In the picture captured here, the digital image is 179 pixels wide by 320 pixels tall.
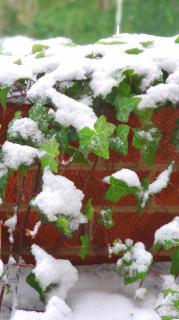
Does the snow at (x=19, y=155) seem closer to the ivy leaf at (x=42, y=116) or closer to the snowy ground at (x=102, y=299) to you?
the ivy leaf at (x=42, y=116)

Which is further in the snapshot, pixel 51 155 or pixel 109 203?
pixel 109 203

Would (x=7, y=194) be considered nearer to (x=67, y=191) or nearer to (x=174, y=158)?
(x=67, y=191)

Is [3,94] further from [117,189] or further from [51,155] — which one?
[117,189]

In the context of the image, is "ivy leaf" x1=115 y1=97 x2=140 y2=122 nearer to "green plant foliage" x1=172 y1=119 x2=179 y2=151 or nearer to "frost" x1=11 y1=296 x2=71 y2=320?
"green plant foliage" x1=172 y1=119 x2=179 y2=151

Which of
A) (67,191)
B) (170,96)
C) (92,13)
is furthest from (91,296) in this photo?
(92,13)

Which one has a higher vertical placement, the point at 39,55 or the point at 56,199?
the point at 39,55

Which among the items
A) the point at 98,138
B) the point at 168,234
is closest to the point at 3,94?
the point at 98,138
